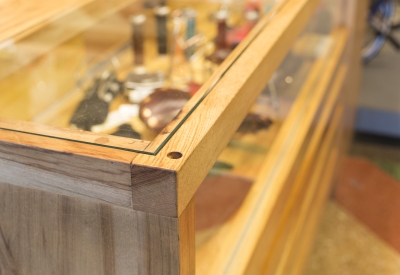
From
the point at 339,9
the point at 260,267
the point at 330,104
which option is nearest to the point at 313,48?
the point at 330,104

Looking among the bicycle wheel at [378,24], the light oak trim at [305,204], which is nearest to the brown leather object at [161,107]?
the light oak trim at [305,204]

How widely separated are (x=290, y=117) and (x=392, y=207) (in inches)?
43.8

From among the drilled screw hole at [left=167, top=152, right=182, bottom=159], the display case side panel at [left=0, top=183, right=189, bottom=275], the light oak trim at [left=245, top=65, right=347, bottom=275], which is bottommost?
the light oak trim at [left=245, top=65, right=347, bottom=275]

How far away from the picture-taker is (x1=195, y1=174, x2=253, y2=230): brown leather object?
0.94 metres

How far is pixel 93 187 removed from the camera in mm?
569

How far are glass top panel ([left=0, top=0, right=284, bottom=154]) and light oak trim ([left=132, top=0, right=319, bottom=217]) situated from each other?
0.03 m

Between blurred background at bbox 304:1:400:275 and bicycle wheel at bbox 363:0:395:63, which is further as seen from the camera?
bicycle wheel at bbox 363:0:395:63

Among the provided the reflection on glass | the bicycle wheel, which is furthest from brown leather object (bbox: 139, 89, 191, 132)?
the bicycle wheel

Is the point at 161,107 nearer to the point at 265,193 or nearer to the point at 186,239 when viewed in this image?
the point at 186,239

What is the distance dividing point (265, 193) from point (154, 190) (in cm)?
62

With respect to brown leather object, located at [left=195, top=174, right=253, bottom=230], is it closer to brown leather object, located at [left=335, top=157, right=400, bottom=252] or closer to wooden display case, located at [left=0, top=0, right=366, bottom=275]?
wooden display case, located at [left=0, top=0, right=366, bottom=275]

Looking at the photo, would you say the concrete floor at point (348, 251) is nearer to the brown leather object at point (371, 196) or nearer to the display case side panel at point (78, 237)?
the brown leather object at point (371, 196)

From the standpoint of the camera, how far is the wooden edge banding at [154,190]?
52 cm

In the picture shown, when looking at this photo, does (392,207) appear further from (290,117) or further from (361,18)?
(290,117)
